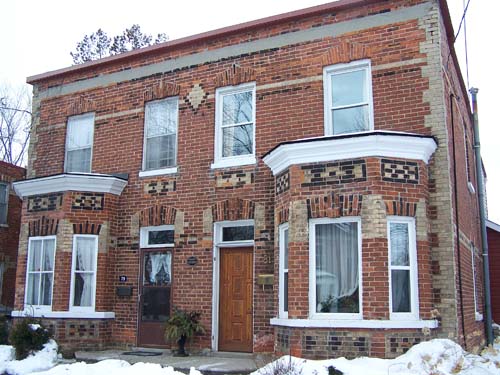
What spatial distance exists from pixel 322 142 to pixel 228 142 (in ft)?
11.2

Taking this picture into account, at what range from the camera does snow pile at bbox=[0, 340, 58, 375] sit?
10.8m

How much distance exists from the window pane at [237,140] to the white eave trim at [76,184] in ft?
9.04

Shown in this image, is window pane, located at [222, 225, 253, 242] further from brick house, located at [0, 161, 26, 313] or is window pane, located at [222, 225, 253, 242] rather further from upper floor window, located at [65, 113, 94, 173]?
brick house, located at [0, 161, 26, 313]

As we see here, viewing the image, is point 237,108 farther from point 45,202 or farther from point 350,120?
point 45,202

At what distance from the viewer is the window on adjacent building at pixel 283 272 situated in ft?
34.8

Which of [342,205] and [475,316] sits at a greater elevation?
[342,205]

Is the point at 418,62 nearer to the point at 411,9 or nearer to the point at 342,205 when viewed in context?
the point at 411,9

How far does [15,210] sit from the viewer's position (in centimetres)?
1973

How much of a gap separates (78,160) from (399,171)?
344 inches

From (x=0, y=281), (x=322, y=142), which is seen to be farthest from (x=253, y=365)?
(x=0, y=281)

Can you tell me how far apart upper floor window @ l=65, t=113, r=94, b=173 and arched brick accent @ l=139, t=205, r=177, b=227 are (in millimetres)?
2381

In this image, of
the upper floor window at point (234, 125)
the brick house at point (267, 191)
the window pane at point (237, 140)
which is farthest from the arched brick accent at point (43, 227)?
the window pane at point (237, 140)

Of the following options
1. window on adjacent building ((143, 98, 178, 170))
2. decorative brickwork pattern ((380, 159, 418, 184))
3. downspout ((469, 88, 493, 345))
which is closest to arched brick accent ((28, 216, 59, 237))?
window on adjacent building ((143, 98, 178, 170))

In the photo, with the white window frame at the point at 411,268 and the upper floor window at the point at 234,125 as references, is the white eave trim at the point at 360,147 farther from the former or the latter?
the upper floor window at the point at 234,125
